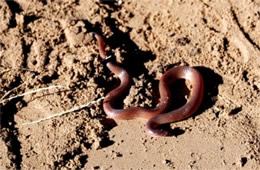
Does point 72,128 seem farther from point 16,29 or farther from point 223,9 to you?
point 223,9

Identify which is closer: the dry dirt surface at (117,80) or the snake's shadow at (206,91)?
the dry dirt surface at (117,80)

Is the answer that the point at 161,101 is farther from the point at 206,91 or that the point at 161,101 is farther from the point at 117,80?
the point at 117,80

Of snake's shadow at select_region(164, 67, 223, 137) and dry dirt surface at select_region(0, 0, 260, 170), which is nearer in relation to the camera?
dry dirt surface at select_region(0, 0, 260, 170)

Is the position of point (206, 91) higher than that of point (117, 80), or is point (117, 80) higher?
point (117, 80)

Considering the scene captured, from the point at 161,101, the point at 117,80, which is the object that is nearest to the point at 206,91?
the point at 161,101
